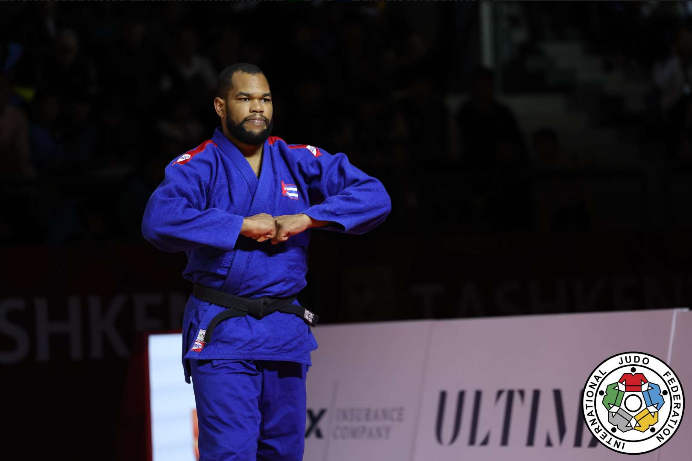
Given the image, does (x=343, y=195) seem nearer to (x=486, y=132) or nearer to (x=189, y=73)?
(x=486, y=132)

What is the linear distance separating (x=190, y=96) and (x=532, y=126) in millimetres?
3706

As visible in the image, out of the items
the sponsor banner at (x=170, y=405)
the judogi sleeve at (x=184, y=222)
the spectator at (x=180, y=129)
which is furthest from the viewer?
the spectator at (x=180, y=129)

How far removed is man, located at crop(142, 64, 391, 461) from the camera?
10.7 ft

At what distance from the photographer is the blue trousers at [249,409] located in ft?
10.7

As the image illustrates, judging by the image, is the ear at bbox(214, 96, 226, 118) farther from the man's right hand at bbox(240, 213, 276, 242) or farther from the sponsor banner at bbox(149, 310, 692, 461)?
the sponsor banner at bbox(149, 310, 692, 461)

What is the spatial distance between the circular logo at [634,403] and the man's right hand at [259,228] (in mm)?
1836

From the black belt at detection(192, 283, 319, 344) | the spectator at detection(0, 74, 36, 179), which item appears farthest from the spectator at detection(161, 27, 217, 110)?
the black belt at detection(192, 283, 319, 344)

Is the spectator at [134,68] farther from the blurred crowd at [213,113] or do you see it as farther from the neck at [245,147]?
the neck at [245,147]

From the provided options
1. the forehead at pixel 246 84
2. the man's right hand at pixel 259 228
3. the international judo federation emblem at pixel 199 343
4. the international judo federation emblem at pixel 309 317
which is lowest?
the international judo federation emblem at pixel 199 343

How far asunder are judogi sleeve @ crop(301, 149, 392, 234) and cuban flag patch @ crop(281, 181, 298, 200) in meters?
0.09

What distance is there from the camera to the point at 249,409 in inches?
131

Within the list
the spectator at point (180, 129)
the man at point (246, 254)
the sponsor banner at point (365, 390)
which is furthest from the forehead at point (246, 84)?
the spectator at point (180, 129)

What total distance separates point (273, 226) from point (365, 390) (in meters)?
1.68

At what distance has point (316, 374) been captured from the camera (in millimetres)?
4785
